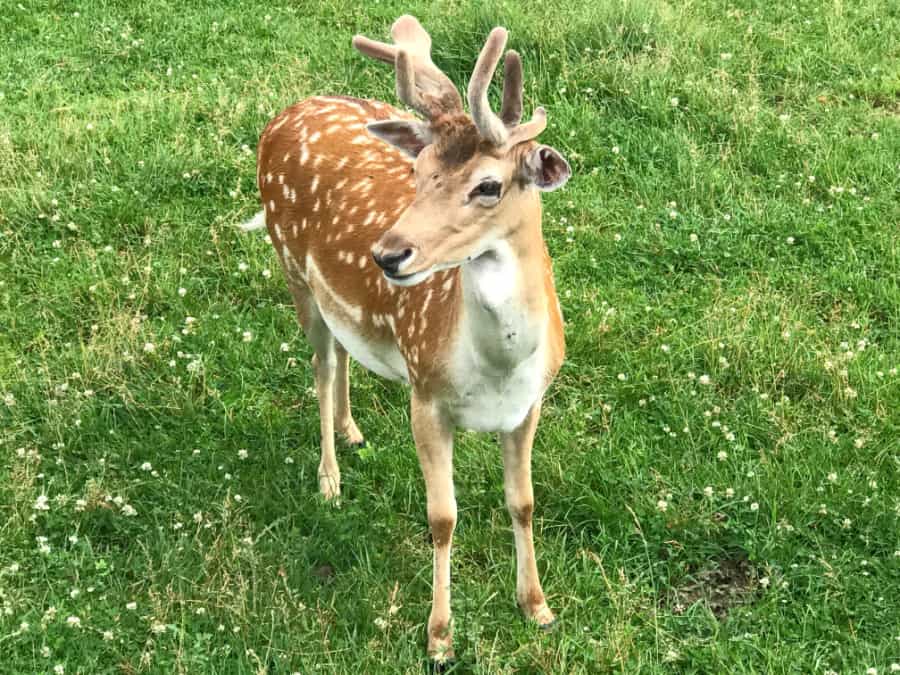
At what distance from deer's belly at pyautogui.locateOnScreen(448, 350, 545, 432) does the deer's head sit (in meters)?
0.54

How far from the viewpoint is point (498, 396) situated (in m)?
3.74

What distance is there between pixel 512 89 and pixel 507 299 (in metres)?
0.64

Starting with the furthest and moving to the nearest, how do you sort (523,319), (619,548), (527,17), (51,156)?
1. (527,17)
2. (51,156)
3. (619,548)
4. (523,319)

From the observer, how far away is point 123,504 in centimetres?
479

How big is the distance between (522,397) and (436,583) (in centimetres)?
87

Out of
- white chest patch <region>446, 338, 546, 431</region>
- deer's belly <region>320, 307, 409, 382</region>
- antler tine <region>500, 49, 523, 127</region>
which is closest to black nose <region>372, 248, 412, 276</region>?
antler tine <region>500, 49, 523, 127</region>

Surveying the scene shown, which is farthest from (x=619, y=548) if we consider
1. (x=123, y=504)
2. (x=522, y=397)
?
(x=123, y=504)

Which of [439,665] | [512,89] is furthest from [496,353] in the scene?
[439,665]

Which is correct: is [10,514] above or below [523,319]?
below

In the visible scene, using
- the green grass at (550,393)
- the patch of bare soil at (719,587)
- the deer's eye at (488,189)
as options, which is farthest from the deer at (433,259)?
the patch of bare soil at (719,587)

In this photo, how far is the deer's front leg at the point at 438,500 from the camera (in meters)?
3.93

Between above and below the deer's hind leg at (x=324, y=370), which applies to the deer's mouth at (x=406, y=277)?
above

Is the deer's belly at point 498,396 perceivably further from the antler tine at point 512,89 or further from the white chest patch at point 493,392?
the antler tine at point 512,89

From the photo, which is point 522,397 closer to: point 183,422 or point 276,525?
point 276,525
